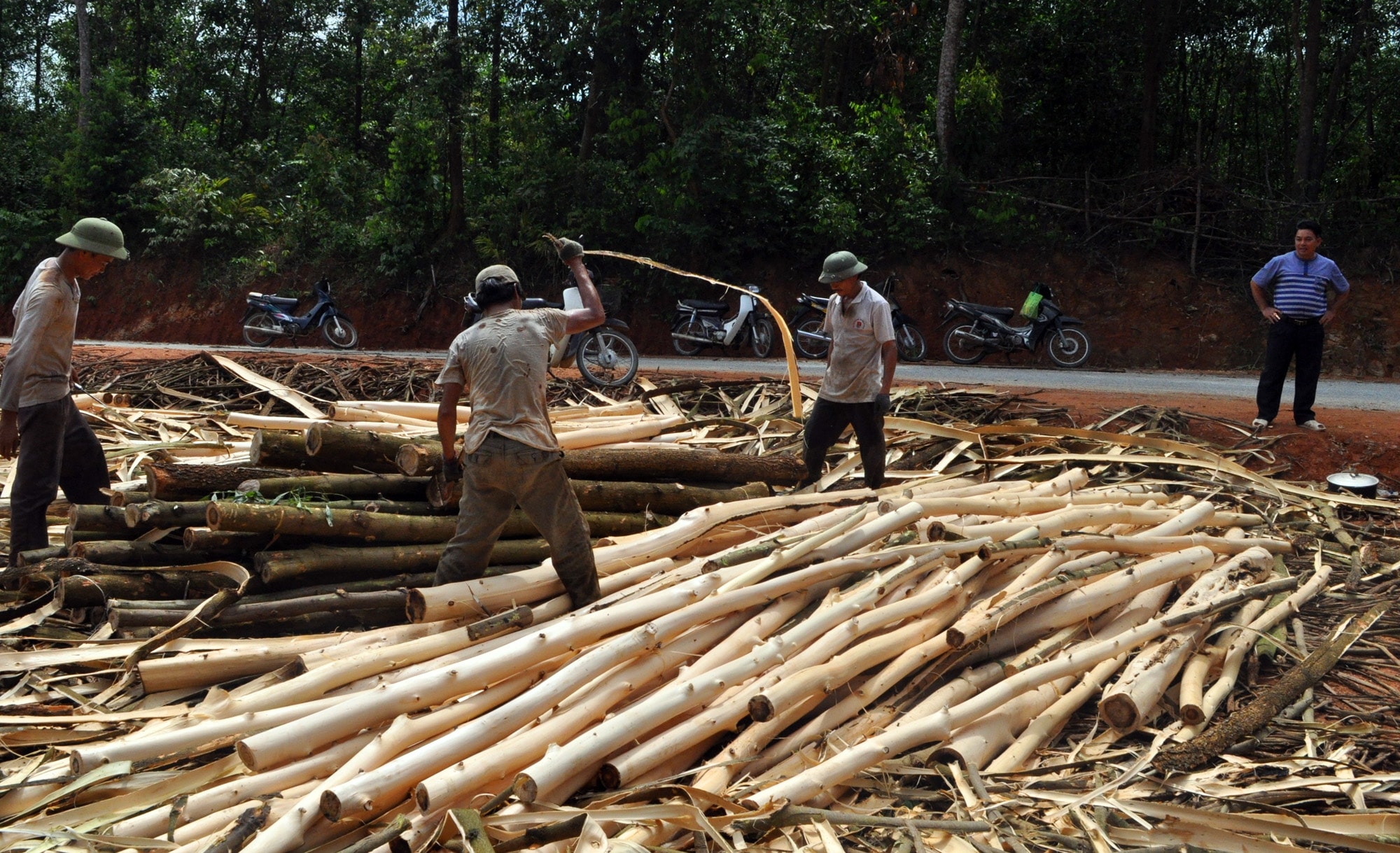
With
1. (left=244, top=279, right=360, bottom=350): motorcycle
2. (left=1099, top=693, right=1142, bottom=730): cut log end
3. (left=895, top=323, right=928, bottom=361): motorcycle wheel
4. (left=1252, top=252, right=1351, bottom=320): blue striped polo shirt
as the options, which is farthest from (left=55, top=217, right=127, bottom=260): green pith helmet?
(left=244, top=279, right=360, bottom=350): motorcycle

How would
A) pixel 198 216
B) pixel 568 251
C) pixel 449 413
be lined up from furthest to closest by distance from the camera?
pixel 198 216
pixel 568 251
pixel 449 413

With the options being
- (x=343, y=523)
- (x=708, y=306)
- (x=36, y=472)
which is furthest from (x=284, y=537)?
(x=708, y=306)

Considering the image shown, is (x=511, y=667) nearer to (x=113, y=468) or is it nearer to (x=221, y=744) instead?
(x=221, y=744)

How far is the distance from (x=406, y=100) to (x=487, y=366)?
15.9 metres

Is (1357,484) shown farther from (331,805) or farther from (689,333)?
(689,333)

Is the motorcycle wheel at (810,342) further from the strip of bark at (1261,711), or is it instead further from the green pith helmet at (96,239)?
the green pith helmet at (96,239)

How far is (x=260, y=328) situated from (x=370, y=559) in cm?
1248

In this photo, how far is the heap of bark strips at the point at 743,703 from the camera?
326 centimetres

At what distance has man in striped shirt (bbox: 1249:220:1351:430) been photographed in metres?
8.08

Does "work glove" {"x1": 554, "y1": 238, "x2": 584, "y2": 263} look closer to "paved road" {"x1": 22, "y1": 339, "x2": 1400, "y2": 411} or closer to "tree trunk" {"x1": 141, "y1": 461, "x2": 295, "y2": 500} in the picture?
"tree trunk" {"x1": 141, "y1": 461, "x2": 295, "y2": 500}

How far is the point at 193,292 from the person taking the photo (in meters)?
20.3

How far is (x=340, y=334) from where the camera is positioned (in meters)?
16.2

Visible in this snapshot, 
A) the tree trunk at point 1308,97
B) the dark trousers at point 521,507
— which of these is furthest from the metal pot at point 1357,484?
the tree trunk at point 1308,97

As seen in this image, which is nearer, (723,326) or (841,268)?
(841,268)
